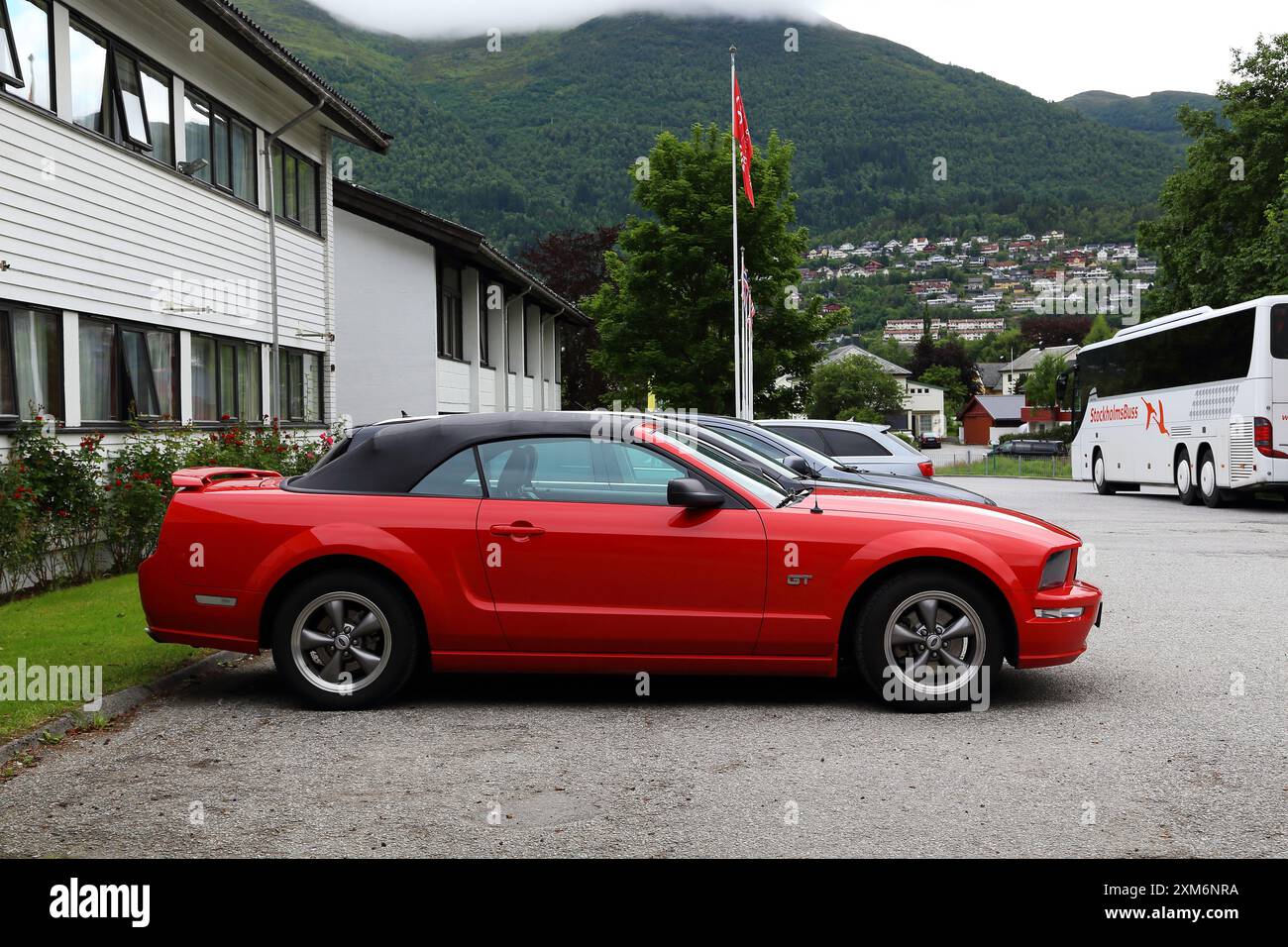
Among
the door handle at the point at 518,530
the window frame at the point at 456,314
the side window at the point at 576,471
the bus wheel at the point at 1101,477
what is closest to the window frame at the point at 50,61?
the side window at the point at 576,471

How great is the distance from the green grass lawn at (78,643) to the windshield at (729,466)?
129 inches

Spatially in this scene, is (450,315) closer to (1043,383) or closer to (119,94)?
(119,94)

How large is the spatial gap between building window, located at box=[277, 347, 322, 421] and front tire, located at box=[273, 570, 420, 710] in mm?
14377

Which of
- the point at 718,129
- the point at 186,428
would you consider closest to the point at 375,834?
the point at 186,428

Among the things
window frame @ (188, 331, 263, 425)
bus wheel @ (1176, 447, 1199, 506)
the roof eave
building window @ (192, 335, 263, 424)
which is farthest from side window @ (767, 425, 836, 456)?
bus wheel @ (1176, 447, 1199, 506)

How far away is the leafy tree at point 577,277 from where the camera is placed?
57312 millimetres

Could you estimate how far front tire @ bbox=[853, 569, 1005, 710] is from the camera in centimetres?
673

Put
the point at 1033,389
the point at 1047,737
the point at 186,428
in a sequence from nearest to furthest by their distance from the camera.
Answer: the point at 1047,737, the point at 186,428, the point at 1033,389

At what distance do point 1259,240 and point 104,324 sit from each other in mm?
40025

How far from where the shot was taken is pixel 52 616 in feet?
32.1

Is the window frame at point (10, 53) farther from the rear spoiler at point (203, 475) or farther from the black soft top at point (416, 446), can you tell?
the black soft top at point (416, 446)

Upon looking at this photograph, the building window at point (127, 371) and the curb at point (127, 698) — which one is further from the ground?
the building window at point (127, 371)

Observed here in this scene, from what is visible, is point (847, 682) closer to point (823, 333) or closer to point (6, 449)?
point (6, 449)

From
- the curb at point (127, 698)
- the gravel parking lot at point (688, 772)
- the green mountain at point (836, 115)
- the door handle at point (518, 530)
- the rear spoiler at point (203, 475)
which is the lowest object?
the gravel parking lot at point (688, 772)
